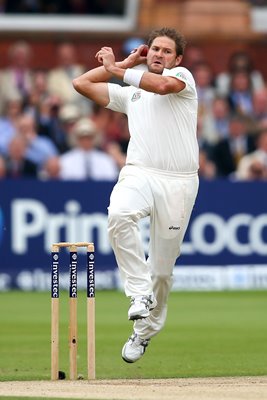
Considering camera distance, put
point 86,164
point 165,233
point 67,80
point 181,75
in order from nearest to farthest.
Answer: point 181,75 < point 165,233 < point 86,164 < point 67,80

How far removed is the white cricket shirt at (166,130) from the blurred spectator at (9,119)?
8.78 metres

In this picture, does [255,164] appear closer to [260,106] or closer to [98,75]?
[260,106]

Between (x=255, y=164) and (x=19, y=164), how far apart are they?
10.5 ft

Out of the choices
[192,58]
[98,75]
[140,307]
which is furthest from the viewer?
[192,58]

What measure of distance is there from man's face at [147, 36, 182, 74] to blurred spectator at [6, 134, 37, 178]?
28.3 ft

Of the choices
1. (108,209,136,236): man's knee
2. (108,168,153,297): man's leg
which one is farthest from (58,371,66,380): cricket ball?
(108,209,136,236): man's knee

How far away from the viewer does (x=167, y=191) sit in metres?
A: 9.44

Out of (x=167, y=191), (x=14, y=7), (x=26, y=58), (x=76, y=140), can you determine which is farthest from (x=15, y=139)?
(x=167, y=191)

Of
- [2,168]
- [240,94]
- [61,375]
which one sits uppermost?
[240,94]

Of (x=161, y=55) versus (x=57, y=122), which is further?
(x=57, y=122)

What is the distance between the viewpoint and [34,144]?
1825 centimetres

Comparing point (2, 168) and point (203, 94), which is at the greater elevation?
point (203, 94)

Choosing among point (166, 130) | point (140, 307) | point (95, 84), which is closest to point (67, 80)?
point (95, 84)

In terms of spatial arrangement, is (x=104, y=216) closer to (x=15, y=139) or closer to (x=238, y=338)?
(x=15, y=139)
